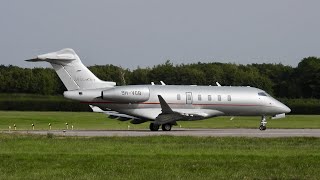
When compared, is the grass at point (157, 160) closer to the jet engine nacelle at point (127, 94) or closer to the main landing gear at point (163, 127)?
the jet engine nacelle at point (127, 94)

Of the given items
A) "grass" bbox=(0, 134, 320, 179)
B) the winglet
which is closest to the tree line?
the winglet

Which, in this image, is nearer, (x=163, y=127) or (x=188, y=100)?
(x=163, y=127)

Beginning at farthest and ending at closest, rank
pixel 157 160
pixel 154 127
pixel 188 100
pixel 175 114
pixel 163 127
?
pixel 188 100, pixel 154 127, pixel 163 127, pixel 175 114, pixel 157 160

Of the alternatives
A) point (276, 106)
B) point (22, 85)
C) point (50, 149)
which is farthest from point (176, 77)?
point (50, 149)

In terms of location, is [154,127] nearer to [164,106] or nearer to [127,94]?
[164,106]

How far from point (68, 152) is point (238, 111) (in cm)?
2825

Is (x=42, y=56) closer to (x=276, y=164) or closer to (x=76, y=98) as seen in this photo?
(x=76, y=98)

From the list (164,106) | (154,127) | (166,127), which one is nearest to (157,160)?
(164,106)

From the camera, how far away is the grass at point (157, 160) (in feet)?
65.6

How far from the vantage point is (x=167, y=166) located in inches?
855

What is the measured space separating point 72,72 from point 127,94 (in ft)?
12.9

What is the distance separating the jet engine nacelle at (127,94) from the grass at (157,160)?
1663cm

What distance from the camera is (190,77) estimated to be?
130 m

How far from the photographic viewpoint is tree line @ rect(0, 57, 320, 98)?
123812 mm
